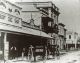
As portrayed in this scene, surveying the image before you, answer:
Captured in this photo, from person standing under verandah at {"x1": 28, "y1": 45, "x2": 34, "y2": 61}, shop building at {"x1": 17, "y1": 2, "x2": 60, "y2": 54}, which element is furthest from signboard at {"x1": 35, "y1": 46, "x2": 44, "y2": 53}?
shop building at {"x1": 17, "y1": 2, "x2": 60, "y2": 54}

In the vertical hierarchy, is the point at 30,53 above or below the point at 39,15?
below

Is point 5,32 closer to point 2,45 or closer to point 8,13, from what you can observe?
point 2,45

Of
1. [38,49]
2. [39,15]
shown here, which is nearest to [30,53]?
[38,49]

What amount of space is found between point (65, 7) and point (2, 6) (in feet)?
3.29

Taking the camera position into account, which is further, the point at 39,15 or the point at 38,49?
the point at 39,15

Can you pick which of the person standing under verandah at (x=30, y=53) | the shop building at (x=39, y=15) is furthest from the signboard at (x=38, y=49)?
the shop building at (x=39, y=15)

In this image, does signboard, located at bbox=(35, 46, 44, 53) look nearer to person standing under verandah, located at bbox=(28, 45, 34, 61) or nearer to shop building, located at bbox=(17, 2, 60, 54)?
person standing under verandah, located at bbox=(28, 45, 34, 61)

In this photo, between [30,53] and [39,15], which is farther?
[39,15]

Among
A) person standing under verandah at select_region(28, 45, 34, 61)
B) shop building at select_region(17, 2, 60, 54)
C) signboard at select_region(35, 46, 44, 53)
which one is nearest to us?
person standing under verandah at select_region(28, 45, 34, 61)

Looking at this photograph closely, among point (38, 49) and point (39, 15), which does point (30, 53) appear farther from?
point (39, 15)

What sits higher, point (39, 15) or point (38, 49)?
point (39, 15)

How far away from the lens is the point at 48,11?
7.25m

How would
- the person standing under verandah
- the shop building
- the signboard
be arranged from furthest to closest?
the shop building
the signboard
the person standing under verandah

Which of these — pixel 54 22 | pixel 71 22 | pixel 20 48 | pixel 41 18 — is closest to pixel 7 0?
pixel 20 48
